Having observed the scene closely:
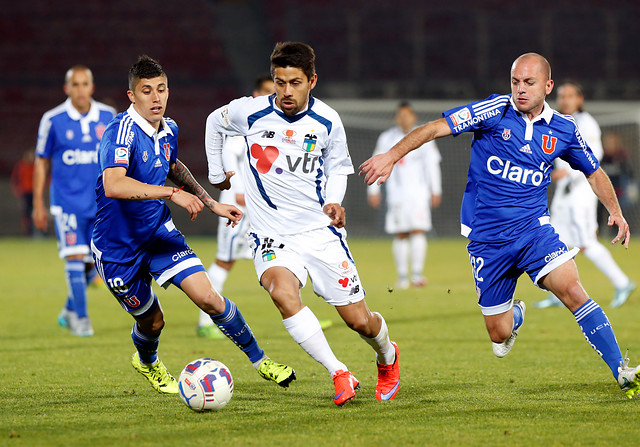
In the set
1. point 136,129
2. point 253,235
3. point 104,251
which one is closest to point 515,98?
point 253,235

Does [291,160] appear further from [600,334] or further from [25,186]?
[25,186]

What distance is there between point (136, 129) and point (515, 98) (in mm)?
2280

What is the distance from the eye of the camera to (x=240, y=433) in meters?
4.39

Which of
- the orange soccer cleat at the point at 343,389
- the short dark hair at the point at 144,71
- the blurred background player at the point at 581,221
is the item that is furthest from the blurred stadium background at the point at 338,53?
the orange soccer cleat at the point at 343,389

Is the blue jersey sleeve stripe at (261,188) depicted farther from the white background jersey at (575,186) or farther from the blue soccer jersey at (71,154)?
Answer: the white background jersey at (575,186)

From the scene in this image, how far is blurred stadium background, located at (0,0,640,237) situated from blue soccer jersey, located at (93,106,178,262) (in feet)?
50.9

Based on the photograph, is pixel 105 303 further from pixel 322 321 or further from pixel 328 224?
pixel 328 224

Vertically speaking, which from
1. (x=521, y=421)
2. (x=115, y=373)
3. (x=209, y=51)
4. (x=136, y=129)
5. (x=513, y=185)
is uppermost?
(x=136, y=129)

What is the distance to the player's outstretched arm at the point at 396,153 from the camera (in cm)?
487

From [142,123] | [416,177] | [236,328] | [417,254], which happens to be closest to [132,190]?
[142,123]

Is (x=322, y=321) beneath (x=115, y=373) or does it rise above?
beneath

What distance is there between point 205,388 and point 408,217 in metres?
8.20

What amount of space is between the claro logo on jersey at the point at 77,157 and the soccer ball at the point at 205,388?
4.13 meters

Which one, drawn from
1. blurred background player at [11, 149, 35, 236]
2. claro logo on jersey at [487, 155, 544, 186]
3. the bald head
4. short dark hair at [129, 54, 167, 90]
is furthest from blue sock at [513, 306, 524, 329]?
blurred background player at [11, 149, 35, 236]
